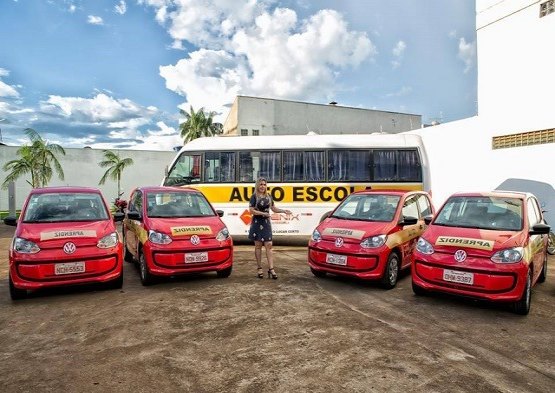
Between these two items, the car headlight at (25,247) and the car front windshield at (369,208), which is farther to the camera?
the car front windshield at (369,208)

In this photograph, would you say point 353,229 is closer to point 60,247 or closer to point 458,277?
point 458,277

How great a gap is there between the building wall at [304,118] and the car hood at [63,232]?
86.4ft

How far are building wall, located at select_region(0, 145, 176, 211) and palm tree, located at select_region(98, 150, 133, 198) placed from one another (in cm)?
64

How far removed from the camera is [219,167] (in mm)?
12023

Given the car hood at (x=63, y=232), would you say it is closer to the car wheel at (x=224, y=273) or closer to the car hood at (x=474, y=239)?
the car wheel at (x=224, y=273)

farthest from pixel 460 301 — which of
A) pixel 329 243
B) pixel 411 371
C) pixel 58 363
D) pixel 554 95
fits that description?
pixel 554 95

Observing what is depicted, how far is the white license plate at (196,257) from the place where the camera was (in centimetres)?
664

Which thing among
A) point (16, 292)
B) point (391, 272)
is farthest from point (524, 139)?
point (16, 292)

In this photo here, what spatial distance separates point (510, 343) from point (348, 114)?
3487 centimetres

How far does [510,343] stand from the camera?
4391 mm

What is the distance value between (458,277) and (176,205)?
4.96 meters

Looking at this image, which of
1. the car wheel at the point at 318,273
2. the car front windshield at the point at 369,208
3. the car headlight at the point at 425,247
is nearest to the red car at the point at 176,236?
the car wheel at the point at 318,273

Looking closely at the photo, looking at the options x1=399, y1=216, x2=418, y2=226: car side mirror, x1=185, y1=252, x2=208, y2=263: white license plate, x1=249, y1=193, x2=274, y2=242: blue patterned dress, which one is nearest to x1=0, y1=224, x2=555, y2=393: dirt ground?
x1=185, y1=252, x2=208, y2=263: white license plate

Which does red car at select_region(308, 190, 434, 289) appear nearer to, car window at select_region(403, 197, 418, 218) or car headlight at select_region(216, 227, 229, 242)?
car window at select_region(403, 197, 418, 218)
